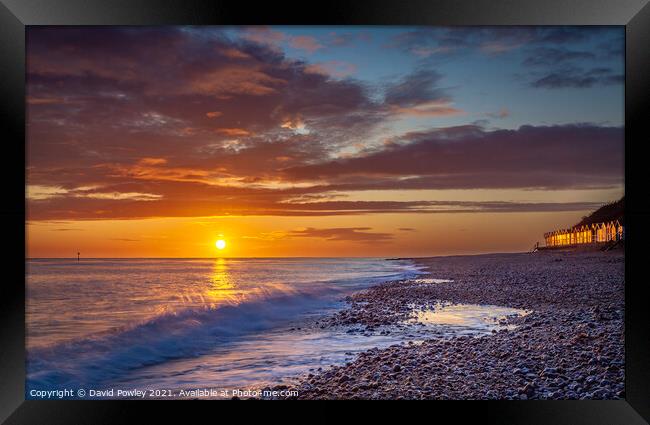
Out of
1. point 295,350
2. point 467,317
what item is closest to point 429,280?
point 467,317

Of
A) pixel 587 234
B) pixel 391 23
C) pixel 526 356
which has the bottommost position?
pixel 526 356

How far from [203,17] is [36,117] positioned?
196cm

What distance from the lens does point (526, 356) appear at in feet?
14.3

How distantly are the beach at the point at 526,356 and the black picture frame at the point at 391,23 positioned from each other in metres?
0.14

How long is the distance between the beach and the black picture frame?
14 cm

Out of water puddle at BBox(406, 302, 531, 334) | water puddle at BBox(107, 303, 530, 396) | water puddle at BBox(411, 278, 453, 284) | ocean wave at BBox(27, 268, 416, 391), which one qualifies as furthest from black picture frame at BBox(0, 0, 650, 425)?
water puddle at BBox(411, 278, 453, 284)

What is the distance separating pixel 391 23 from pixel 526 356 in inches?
135

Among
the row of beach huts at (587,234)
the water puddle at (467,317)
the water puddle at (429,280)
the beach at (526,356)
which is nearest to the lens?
the beach at (526,356)

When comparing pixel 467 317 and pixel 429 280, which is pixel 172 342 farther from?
pixel 429 280

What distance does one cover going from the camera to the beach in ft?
13.4

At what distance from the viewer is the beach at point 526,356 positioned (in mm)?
4078

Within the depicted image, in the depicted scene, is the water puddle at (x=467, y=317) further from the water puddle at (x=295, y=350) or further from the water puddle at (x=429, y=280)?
the water puddle at (x=429, y=280)

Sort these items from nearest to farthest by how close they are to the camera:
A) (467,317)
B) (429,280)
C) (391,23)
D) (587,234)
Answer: (391,23)
(587,234)
(467,317)
(429,280)

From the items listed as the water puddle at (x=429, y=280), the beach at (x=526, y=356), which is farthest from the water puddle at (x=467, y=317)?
the water puddle at (x=429, y=280)
